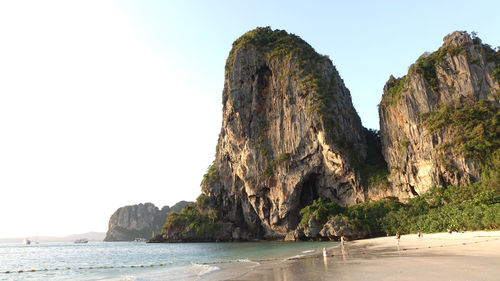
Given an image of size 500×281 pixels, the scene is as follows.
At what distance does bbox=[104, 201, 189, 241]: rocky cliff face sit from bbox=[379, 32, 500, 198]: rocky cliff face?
131 metres

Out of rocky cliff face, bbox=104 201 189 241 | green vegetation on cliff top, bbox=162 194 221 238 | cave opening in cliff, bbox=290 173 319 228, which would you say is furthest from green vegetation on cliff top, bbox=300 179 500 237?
rocky cliff face, bbox=104 201 189 241

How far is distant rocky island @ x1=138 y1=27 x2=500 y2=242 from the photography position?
3741cm

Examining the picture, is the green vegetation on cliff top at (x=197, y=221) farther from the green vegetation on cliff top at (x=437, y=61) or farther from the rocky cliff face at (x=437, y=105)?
the green vegetation on cliff top at (x=437, y=61)

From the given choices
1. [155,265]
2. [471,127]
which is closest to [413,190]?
[471,127]

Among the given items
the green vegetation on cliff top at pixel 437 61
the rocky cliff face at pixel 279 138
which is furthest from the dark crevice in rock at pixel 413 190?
the green vegetation on cliff top at pixel 437 61

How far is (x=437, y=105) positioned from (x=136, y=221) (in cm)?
15394

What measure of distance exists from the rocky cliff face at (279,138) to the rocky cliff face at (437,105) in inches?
327

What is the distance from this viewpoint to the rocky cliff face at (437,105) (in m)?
39.4

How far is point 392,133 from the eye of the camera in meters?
50.3

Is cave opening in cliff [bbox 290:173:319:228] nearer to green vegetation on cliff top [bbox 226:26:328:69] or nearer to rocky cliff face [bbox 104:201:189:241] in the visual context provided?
green vegetation on cliff top [bbox 226:26:328:69]

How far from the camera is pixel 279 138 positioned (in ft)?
202

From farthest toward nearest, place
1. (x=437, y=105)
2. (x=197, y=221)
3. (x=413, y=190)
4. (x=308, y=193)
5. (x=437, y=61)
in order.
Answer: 1. (x=197, y=221)
2. (x=308, y=193)
3. (x=437, y=61)
4. (x=413, y=190)
5. (x=437, y=105)

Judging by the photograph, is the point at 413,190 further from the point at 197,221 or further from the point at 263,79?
the point at 197,221

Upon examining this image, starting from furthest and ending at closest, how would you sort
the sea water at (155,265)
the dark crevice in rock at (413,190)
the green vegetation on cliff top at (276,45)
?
the green vegetation on cliff top at (276,45) < the dark crevice in rock at (413,190) < the sea water at (155,265)
